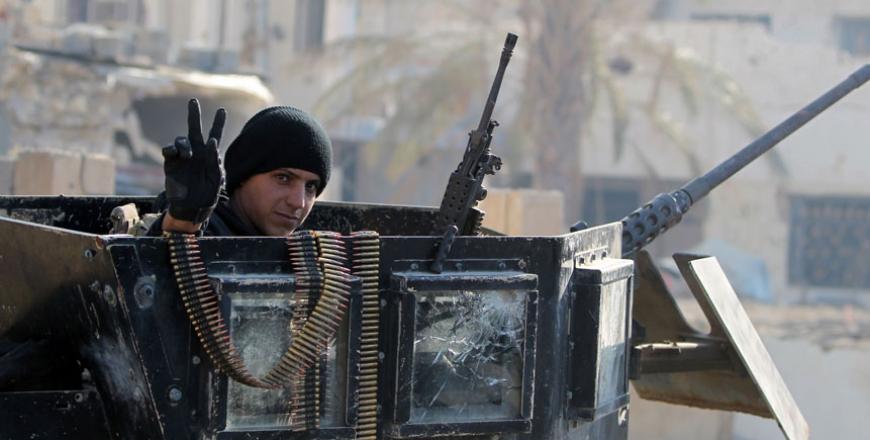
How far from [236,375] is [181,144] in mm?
548

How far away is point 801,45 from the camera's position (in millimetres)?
26688

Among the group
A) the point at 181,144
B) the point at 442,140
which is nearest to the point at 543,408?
the point at 181,144

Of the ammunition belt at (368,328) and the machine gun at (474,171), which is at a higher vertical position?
the machine gun at (474,171)

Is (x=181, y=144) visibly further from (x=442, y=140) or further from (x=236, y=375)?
(x=442, y=140)

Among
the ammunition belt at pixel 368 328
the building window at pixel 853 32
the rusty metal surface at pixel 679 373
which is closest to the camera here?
the ammunition belt at pixel 368 328

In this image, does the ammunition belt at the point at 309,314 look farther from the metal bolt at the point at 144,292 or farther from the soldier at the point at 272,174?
the soldier at the point at 272,174

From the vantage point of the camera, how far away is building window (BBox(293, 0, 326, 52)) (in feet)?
100

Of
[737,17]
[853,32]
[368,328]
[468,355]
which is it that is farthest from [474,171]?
[737,17]

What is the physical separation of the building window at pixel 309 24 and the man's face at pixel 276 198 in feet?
85.1

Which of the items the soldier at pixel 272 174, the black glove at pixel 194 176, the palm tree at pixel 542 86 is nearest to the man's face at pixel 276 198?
the soldier at pixel 272 174

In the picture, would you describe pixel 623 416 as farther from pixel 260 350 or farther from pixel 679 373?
pixel 260 350

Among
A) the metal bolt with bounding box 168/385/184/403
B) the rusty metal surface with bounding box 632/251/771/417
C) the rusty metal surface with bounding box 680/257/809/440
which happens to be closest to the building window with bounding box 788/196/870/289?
the rusty metal surface with bounding box 632/251/771/417

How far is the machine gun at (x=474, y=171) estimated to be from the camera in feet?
15.2

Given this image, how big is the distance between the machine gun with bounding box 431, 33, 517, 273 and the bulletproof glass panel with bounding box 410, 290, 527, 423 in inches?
20.6
